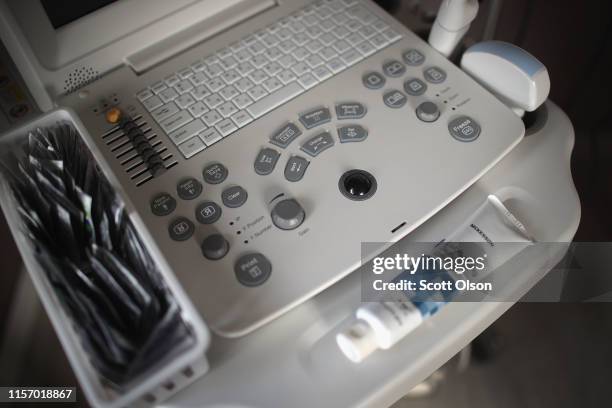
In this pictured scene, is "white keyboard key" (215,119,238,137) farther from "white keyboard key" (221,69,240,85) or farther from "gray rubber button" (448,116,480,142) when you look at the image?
"gray rubber button" (448,116,480,142)

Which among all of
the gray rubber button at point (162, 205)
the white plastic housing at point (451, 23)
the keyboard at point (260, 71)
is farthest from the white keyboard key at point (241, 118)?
the white plastic housing at point (451, 23)

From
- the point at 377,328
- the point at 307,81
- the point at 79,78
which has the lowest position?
the point at 377,328

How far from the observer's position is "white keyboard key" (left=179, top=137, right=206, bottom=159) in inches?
20.9

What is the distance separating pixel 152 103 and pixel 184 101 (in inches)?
1.3

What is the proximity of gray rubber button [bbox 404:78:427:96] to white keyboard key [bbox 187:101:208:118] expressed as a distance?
0.21 metres

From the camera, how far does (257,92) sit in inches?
22.4

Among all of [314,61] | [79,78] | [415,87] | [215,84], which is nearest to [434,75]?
[415,87]

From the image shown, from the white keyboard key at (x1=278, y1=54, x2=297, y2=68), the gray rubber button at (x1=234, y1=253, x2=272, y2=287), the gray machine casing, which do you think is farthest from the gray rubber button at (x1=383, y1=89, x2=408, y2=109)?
the gray rubber button at (x1=234, y1=253, x2=272, y2=287)

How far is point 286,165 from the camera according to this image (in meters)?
0.52

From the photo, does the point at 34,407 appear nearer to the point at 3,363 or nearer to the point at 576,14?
the point at 3,363

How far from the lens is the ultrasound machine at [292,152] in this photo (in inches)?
17.8

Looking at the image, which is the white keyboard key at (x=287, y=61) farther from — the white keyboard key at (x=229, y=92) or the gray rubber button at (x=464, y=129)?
the gray rubber button at (x=464, y=129)

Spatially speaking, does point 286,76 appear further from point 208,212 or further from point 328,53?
point 208,212

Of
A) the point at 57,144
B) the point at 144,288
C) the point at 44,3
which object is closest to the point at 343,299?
the point at 144,288
